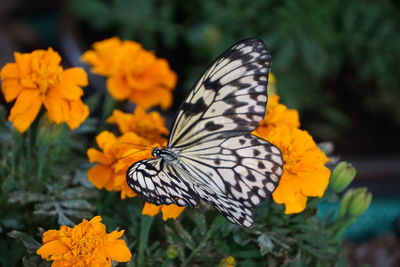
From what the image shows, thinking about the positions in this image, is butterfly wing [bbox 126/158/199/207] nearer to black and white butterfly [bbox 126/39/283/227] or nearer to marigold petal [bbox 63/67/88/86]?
black and white butterfly [bbox 126/39/283/227]

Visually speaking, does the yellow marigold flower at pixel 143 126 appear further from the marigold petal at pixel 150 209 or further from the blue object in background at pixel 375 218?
the blue object in background at pixel 375 218

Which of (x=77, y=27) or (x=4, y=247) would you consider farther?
(x=77, y=27)

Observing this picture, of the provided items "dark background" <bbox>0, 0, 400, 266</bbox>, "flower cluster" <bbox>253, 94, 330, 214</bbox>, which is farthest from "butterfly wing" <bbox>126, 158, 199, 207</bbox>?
"dark background" <bbox>0, 0, 400, 266</bbox>

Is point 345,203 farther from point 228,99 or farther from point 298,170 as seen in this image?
point 228,99

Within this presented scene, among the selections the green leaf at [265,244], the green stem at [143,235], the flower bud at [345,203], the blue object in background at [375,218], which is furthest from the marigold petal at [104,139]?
the blue object in background at [375,218]

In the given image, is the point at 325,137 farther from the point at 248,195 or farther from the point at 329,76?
the point at 248,195

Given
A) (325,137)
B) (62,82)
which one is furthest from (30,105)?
(325,137)
